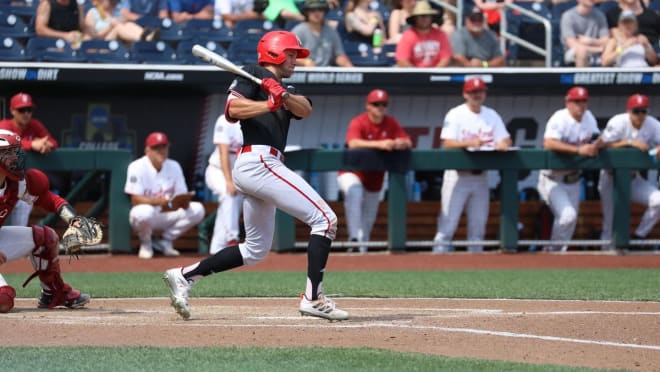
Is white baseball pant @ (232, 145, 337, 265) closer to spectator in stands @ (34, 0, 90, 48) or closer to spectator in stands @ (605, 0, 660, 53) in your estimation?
spectator in stands @ (34, 0, 90, 48)

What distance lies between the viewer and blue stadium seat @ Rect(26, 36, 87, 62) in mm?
11172

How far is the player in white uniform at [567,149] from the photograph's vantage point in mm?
11180

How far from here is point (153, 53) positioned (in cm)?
1138

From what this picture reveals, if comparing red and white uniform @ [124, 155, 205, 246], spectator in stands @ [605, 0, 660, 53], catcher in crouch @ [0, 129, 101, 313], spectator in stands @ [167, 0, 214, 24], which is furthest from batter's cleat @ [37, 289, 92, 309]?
spectator in stands @ [605, 0, 660, 53]

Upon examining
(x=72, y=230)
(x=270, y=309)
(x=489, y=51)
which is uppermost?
(x=489, y=51)

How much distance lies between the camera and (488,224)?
11.6 metres

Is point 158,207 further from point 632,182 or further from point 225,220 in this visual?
point 632,182

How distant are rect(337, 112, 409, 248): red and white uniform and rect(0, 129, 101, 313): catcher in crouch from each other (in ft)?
15.5

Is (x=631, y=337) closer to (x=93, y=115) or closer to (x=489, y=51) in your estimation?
(x=489, y=51)

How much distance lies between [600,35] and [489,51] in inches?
50.0

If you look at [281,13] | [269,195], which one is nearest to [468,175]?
[281,13]

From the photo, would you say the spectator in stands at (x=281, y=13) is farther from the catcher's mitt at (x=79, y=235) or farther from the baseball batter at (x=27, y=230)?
the catcher's mitt at (x=79, y=235)

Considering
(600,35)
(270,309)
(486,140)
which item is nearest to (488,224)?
(486,140)

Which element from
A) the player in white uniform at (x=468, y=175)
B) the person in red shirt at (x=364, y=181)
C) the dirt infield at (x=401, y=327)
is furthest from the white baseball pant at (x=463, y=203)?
the dirt infield at (x=401, y=327)
